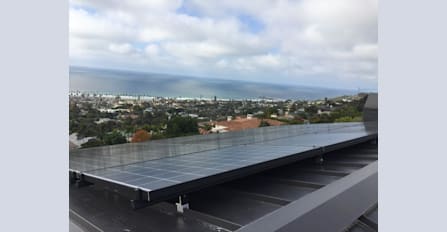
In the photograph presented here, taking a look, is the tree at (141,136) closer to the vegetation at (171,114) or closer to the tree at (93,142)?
the vegetation at (171,114)

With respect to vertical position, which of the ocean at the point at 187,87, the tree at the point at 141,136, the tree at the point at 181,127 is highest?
the ocean at the point at 187,87

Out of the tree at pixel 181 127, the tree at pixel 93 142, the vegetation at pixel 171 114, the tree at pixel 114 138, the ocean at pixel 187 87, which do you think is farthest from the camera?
the ocean at pixel 187 87

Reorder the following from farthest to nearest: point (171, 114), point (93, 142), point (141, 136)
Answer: point (171, 114), point (141, 136), point (93, 142)

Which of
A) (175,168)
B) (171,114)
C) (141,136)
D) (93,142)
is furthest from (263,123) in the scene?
(175,168)

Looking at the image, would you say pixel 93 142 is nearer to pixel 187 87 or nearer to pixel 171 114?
pixel 171 114

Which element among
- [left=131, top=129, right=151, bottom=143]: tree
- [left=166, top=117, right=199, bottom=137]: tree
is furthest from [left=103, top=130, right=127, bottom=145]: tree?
[left=166, top=117, right=199, bottom=137]: tree

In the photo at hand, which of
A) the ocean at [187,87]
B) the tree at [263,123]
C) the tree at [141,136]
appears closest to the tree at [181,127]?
the tree at [141,136]

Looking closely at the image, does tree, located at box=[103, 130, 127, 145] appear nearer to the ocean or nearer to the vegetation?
the vegetation

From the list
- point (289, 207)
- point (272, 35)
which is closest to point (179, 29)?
point (272, 35)
